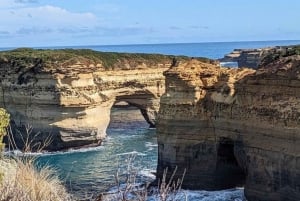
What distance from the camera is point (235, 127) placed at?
25781 mm

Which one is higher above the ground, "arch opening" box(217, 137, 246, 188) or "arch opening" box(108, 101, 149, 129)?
"arch opening" box(217, 137, 246, 188)

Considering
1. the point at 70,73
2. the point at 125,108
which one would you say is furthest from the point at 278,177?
the point at 125,108

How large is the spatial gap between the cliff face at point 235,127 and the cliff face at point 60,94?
49.4 feet

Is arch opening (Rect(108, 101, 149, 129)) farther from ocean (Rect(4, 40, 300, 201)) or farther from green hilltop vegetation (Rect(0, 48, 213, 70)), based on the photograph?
green hilltop vegetation (Rect(0, 48, 213, 70))

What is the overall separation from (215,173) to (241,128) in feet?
9.45

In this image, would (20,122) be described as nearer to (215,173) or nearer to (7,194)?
(215,173)

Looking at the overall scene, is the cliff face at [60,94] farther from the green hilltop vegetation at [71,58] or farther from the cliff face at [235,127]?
Answer: the cliff face at [235,127]

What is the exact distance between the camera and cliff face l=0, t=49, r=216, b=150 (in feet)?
139

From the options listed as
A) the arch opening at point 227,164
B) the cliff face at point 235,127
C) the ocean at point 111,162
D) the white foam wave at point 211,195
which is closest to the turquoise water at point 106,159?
the ocean at point 111,162

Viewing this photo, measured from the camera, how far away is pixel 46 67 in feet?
141

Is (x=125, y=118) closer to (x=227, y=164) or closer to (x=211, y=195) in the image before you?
(x=227, y=164)

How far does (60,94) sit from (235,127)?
19.4 metres

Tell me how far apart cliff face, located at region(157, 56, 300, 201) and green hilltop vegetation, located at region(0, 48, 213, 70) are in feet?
42.0

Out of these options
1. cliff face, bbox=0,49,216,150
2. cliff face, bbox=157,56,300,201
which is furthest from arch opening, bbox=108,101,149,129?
cliff face, bbox=157,56,300,201
